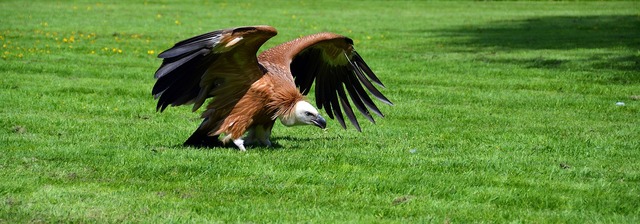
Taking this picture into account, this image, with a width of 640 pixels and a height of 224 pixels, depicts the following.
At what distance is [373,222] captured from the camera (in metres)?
5.89

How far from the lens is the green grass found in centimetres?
627

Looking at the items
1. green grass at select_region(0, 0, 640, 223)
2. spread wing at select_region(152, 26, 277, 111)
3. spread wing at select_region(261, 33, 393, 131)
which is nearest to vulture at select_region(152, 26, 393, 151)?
spread wing at select_region(152, 26, 277, 111)

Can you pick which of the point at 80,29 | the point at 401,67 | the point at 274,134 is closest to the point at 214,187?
the point at 274,134

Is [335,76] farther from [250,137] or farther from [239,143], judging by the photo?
[239,143]

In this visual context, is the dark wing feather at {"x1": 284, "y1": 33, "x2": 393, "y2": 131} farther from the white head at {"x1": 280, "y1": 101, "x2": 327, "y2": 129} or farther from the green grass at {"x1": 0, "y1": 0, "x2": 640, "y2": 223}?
the white head at {"x1": 280, "y1": 101, "x2": 327, "y2": 129}

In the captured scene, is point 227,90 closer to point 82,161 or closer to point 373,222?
point 82,161

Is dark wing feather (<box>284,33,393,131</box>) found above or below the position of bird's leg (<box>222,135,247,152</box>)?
above

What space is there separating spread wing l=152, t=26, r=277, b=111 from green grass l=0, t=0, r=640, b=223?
0.51 meters

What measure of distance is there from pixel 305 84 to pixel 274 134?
0.60 metres

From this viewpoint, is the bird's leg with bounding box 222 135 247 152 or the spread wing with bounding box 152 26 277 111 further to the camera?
the bird's leg with bounding box 222 135 247 152

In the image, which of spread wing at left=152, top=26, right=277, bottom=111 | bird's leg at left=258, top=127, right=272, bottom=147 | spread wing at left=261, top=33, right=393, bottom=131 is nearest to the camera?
spread wing at left=152, top=26, right=277, bottom=111

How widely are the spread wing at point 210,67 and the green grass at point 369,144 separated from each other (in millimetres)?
509

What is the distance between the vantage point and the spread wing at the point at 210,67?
7.96 m

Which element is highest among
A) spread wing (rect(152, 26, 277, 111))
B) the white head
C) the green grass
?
spread wing (rect(152, 26, 277, 111))
